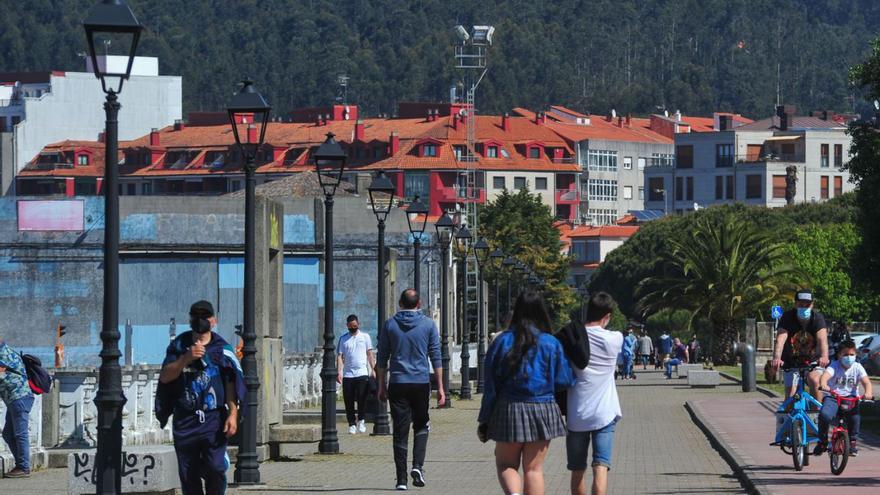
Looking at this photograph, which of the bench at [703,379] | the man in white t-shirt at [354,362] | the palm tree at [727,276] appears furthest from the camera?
Result: the palm tree at [727,276]

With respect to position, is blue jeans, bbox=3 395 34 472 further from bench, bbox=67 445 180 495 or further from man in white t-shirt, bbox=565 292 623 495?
man in white t-shirt, bbox=565 292 623 495

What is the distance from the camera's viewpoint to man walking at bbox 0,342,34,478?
60.2 ft

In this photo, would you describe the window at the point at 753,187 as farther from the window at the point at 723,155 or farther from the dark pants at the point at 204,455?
the dark pants at the point at 204,455

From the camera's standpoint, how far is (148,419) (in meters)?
23.2

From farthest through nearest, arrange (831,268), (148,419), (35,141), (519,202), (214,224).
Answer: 1. (35,141)
2. (519,202)
3. (831,268)
4. (214,224)
5. (148,419)

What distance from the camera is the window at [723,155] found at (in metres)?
150

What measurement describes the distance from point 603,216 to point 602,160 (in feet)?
17.1

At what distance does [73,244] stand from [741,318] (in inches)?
904

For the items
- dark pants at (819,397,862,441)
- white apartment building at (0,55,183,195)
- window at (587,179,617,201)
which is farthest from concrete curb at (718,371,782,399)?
window at (587,179,617,201)

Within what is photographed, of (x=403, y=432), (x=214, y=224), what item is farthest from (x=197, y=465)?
(x=214, y=224)

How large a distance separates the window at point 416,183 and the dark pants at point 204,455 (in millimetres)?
132120

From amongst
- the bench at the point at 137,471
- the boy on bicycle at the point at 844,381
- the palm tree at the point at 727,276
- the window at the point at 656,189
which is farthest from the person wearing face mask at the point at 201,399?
the window at the point at 656,189

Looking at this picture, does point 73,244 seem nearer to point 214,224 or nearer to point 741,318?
point 214,224

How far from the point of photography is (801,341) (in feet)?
59.5
